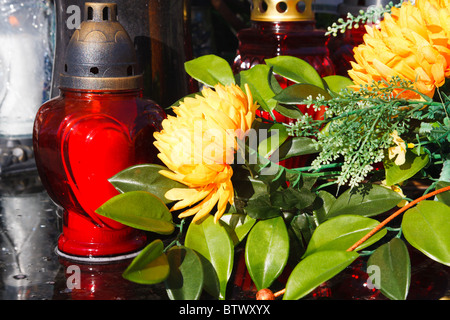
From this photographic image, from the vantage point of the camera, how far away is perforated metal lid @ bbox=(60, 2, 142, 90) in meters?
0.42

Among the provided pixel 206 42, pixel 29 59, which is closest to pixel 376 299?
pixel 29 59

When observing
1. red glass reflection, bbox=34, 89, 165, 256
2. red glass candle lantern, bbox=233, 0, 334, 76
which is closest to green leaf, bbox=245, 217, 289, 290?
red glass reflection, bbox=34, 89, 165, 256

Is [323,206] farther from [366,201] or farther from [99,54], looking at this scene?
[99,54]

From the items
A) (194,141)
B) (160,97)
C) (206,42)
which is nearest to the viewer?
(194,141)

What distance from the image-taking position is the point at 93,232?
0.46 meters

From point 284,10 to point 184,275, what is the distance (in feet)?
0.96

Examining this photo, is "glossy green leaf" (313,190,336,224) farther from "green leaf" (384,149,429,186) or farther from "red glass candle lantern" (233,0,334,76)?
"red glass candle lantern" (233,0,334,76)

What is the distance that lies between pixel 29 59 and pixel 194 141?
37cm

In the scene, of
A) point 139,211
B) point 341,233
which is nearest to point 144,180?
point 139,211

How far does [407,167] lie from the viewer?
433 millimetres

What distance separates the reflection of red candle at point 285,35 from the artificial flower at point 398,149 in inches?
6.8

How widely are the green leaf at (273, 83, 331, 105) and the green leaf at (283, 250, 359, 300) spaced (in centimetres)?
12

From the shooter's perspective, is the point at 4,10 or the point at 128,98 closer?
the point at 128,98

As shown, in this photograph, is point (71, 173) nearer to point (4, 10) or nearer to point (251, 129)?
point (251, 129)
